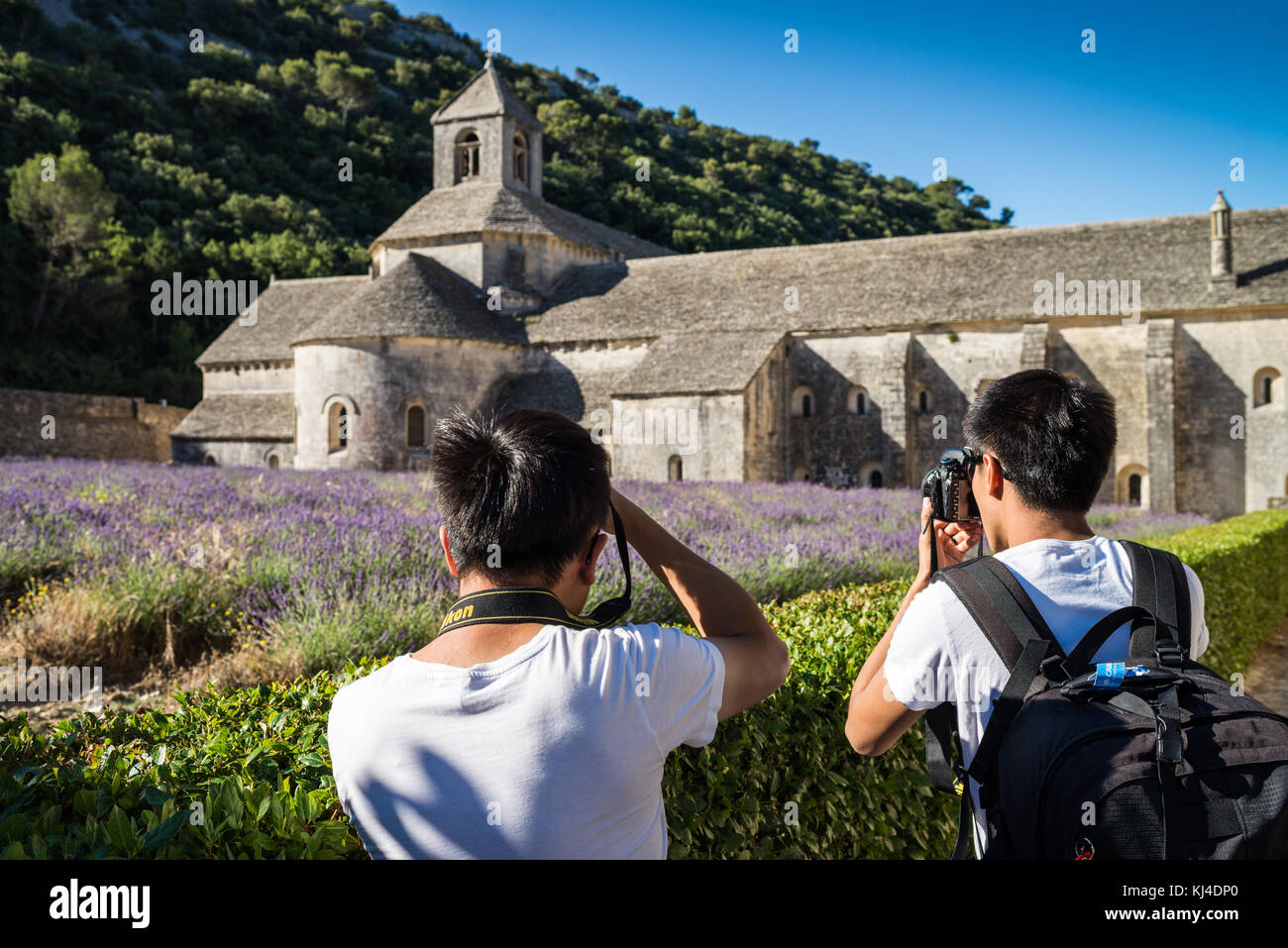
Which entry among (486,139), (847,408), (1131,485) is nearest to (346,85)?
(486,139)

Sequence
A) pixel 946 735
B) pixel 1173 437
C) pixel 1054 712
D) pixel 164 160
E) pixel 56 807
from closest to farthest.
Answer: pixel 1054 712 < pixel 56 807 < pixel 946 735 < pixel 1173 437 < pixel 164 160

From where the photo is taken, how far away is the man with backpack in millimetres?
1611

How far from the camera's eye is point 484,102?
3322 cm

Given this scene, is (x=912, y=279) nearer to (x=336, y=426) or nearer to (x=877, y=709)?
(x=336, y=426)

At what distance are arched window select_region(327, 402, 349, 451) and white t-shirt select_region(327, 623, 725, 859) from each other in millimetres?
27372

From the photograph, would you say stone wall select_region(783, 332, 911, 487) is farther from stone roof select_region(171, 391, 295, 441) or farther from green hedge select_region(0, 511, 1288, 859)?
green hedge select_region(0, 511, 1288, 859)

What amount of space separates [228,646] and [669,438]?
19.6 meters

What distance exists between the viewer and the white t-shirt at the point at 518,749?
1570 mm

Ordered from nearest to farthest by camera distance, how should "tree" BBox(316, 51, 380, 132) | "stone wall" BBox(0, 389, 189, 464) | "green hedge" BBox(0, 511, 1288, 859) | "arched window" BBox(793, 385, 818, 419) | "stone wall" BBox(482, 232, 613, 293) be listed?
"green hedge" BBox(0, 511, 1288, 859) < "stone wall" BBox(0, 389, 189, 464) < "arched window" BBox(793, 385, 818, 419) < "stone wall" BBox(482, 232, 613, 293) < "tree" BBox(316, 51, 380, 132)

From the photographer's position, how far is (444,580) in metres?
7.19

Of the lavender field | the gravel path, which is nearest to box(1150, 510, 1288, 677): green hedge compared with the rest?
the gravel path

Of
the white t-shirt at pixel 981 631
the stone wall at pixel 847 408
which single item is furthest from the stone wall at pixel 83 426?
the white t-shirt at pixel 981 631
